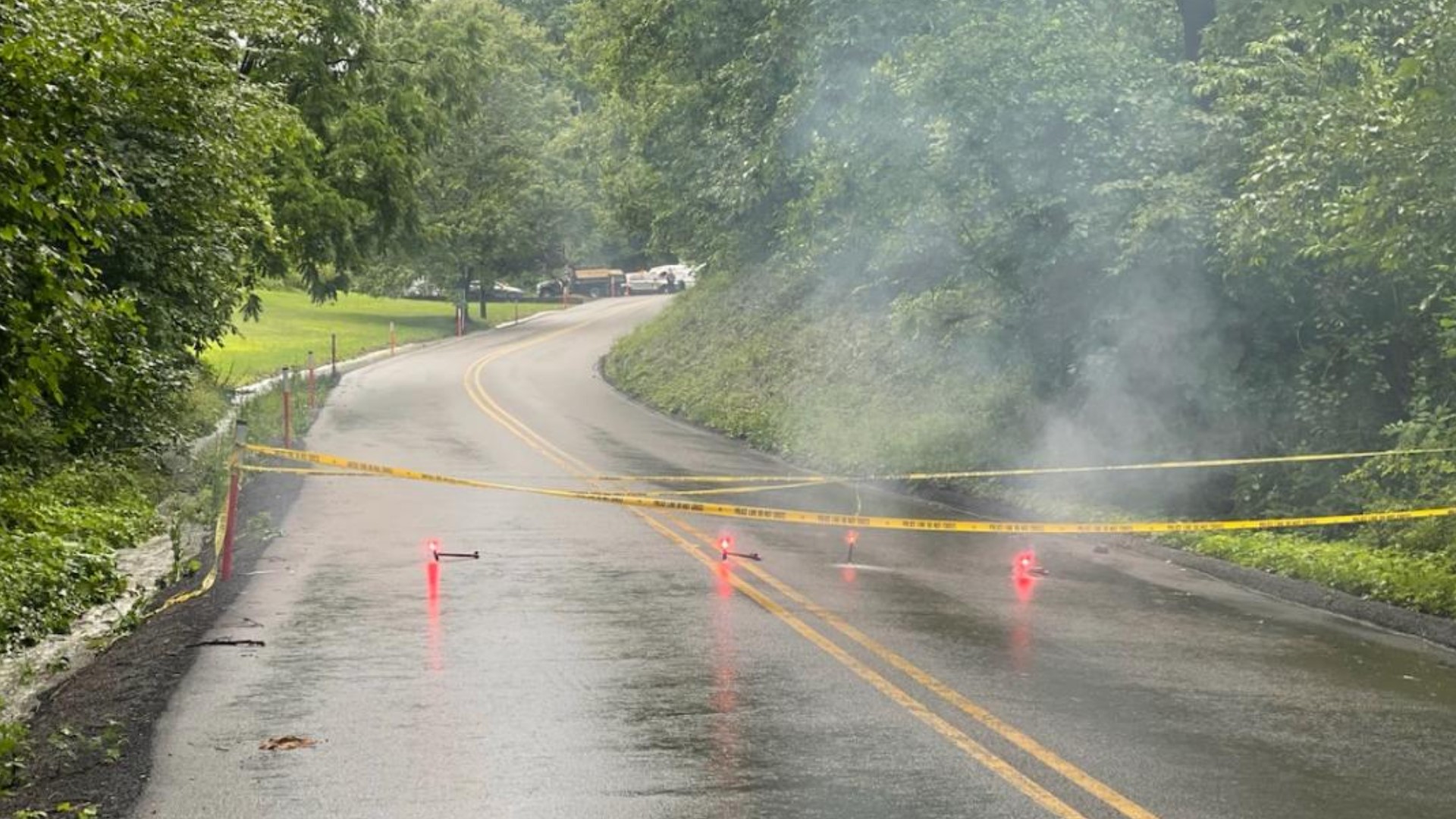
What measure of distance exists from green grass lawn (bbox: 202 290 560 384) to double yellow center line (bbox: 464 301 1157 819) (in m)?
26.8

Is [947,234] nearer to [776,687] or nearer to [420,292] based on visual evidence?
[776,687]

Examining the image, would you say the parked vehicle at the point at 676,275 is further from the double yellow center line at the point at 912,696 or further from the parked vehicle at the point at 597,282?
the double yellow center line at the point at 912,696

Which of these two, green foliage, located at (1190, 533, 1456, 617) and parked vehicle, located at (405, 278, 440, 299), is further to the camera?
parked vehicle, located at (405, 278, 440, 299)

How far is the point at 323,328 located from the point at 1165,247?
52.0m

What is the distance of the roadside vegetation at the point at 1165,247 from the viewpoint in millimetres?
14930

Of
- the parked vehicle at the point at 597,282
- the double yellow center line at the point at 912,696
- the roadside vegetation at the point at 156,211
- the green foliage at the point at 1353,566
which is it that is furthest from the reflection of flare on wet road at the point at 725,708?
the parked vehicle at the point at 597,282

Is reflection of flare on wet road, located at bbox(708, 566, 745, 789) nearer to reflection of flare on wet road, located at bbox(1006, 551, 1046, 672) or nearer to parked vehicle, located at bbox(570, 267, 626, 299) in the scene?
reflection of flare on wet road, located at bbox(1006, 551, 1046, 672)

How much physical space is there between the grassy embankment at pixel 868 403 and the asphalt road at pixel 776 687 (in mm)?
937

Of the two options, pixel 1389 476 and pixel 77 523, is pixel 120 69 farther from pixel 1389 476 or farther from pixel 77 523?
pixel 1389 476

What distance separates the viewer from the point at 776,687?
9.54 metres

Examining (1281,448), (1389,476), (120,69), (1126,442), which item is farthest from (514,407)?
(120,69)

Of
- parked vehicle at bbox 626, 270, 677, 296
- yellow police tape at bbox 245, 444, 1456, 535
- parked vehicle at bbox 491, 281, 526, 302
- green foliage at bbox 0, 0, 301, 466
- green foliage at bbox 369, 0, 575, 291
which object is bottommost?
yellow police tape at bbox 245, 444, 1456, 535

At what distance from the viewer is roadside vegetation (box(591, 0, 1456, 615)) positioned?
49.0 feet

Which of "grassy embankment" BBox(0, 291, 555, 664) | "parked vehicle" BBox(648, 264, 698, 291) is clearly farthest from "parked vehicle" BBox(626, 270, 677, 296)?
"grassy embankment" BBox(0, 291, 555, 664)
